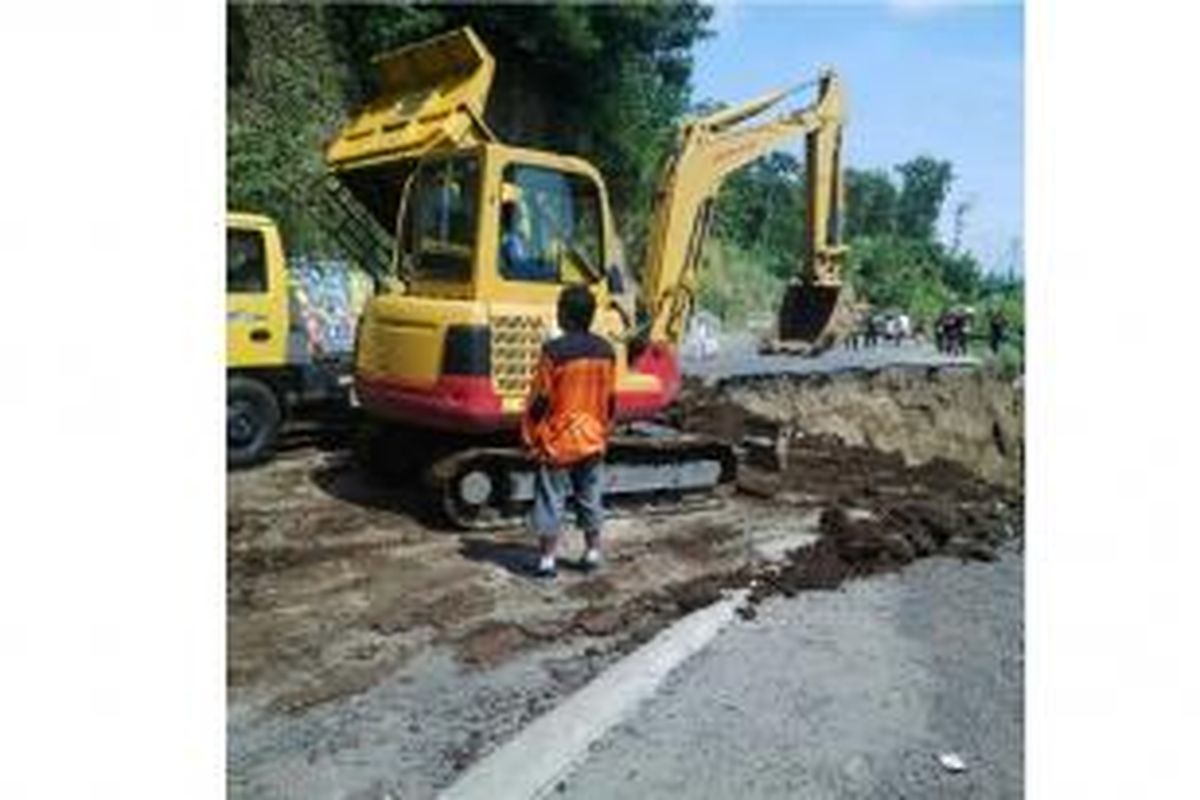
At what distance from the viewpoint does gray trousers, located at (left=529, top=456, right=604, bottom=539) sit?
5.71 meters

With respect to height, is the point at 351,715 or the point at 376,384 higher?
the point at 376,384

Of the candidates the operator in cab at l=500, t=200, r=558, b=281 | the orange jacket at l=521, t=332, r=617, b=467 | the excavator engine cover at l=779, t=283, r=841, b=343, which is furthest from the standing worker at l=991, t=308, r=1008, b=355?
the excavator engine cover at l=779, t=283, r=841, b=343

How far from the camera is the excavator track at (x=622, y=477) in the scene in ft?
21.8

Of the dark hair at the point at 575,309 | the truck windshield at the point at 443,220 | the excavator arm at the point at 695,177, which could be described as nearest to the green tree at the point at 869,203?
the excavator arm at the point at 695,177

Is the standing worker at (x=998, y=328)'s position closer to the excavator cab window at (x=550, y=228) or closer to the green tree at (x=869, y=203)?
the green tree at (x=869, y=203)

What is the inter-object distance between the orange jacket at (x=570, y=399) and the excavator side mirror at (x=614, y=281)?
3.40 ft

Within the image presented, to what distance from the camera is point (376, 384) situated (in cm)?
679

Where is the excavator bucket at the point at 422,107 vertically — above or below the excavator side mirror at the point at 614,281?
above

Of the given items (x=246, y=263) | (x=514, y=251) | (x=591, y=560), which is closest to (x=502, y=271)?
(x=514, y=251)

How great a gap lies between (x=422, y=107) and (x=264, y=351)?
1.61m

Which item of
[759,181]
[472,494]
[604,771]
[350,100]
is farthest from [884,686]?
[759,181]
